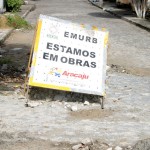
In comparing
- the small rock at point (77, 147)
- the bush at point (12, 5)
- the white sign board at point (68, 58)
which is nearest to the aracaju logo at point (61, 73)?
the white sign board at point (68, 58)

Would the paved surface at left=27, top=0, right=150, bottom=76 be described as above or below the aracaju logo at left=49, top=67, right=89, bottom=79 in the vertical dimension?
below

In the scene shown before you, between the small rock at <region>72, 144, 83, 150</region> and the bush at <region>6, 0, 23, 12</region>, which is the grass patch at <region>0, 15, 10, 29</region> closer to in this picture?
the bush at <region>6, 0, 23, 12</region>

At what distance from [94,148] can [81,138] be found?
0.37 metres

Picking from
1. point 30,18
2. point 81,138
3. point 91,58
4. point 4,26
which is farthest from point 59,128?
point 30,18

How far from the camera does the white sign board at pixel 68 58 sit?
288 inches

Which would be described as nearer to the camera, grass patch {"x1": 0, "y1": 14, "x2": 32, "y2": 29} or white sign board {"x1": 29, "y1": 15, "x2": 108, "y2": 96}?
white sign board {"x1": 29, "y1": 15, "x2": 108, "y2": 96}

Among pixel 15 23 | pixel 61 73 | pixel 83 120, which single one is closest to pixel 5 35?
pixel 15 23

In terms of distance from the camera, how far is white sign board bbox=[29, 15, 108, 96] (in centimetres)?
732

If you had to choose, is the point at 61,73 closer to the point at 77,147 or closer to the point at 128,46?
the point at 77,147

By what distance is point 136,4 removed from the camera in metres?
23.8

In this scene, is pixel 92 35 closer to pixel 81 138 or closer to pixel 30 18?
pixel 81 138

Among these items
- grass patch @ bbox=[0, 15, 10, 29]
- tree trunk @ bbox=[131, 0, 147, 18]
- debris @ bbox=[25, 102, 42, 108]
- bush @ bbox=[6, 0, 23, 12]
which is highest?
debris @ bbox=[25, 102, 42, 108]

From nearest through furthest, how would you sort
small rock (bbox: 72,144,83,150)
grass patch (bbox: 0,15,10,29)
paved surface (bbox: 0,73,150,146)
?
small rock (bbox: 72,144,83,150) → paved surface (bbox: 0,73,150,146) → grass patch (bbox: 0,15,10,29)

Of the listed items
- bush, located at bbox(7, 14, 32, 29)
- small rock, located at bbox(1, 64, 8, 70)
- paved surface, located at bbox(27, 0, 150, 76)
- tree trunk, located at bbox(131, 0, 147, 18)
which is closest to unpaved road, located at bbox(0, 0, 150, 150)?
small rock, located at bbox(1, 64, 8, 70)
